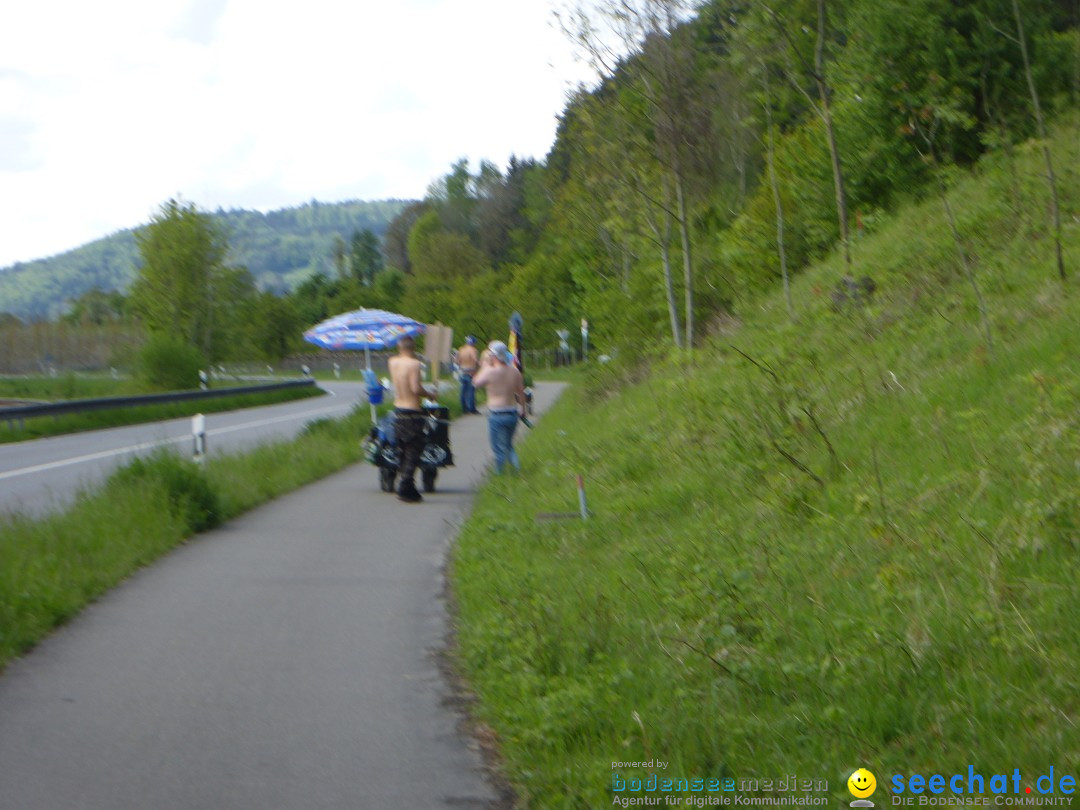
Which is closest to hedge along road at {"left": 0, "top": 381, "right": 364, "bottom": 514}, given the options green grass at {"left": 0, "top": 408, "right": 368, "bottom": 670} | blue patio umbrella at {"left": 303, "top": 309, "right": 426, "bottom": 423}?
green grass at {"left": 0, "top": 408, "right": 368, "bottom": 670}

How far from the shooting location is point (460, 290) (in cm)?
7538

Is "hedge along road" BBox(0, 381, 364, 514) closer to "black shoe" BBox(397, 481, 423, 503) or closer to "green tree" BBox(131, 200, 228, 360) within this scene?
"black shoe" BBox(397, 481, 423, 503)

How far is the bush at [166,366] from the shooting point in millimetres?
45125

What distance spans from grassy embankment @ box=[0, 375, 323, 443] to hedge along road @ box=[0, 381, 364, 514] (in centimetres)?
41

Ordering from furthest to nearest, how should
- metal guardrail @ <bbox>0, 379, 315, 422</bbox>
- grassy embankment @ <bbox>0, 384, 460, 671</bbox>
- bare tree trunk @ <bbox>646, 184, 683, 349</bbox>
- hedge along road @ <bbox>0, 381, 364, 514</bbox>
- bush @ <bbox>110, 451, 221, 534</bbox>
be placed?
metal guardrail @ <bbox>0, 379, 315, 422</bbox>, bare tree trunk @ <bbox>646, 184, 683, 349</bbox>, hedge along road @ <bbox>0, 381, 364, 514</bbox>, bush @ <bbox>110, 451, 221, 534</bbox>, grassy embankment @ <bbox>0, 384, 460, 671</bbox>

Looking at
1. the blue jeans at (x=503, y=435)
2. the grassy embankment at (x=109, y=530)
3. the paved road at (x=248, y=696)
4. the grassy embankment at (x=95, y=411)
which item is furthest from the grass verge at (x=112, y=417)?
the paved road at (x=248, y=696)

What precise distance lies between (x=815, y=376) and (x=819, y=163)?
12.7 m

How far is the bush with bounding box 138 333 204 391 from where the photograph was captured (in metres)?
45.1

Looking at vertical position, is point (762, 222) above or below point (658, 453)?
above

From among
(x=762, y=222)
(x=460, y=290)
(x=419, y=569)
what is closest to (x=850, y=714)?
(x=419, y=569)

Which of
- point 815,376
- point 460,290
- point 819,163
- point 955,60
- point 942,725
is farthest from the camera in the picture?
point 460,290

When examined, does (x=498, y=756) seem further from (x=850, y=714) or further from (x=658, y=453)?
(x=658, y=453)

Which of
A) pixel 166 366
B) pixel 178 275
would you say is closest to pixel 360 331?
pixel 166 366

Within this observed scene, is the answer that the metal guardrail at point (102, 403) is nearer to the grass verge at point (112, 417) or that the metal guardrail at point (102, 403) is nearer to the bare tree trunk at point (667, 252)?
the grass verge at point (112, 417)
